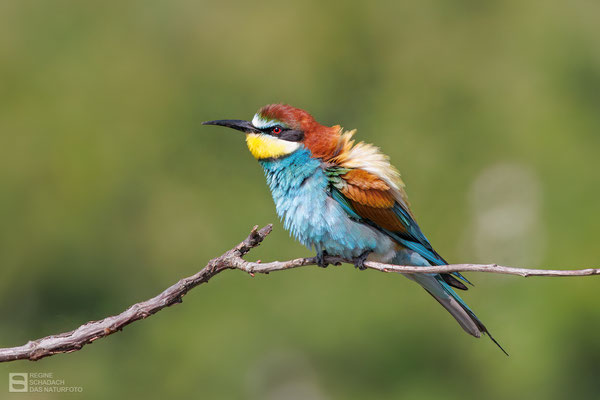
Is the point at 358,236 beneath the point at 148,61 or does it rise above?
beneath

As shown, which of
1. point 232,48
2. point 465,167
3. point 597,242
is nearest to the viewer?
point 597,242

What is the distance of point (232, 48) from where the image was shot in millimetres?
7363

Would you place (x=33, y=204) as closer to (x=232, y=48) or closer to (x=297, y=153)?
(x=232, y=48)

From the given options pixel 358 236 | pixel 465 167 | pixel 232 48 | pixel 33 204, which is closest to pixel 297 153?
pixel 358 236

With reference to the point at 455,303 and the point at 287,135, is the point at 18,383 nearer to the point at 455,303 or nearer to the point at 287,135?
the point at 287,135

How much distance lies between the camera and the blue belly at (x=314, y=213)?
2707 mm

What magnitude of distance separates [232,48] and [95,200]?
1.95 m

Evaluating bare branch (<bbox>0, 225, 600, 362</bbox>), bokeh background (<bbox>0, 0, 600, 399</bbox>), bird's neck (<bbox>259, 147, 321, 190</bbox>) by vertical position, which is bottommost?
bare branch (<bbox>0, 225, 600, 362</bbox>)

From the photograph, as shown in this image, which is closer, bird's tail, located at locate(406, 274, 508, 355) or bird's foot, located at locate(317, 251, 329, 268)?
bird's foot, located at locate(317, 251, 329, 268)

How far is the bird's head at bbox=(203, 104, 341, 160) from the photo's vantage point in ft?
9.17

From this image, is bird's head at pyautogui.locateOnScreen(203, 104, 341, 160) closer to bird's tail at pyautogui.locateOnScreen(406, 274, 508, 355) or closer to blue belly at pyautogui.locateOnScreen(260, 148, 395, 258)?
blue belly at pyautogui.locateOnScreen(260, 148, 395, 258)

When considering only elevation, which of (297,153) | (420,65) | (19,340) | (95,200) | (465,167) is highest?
(420,65)

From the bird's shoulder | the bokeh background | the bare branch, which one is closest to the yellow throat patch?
the bird's shoulder

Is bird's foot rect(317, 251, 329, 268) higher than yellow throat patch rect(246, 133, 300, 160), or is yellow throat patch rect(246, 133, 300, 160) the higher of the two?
yellow throat patch rect(246, 133, 300, 160)
